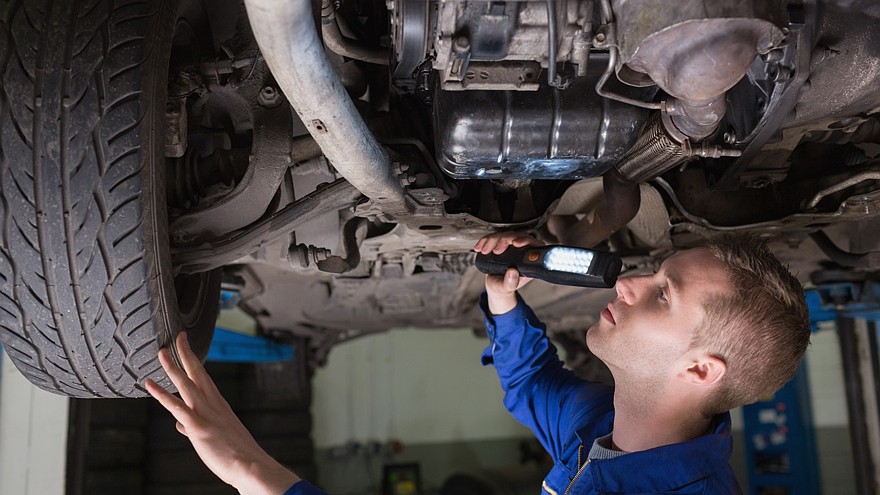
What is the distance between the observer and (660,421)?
51.3 inches

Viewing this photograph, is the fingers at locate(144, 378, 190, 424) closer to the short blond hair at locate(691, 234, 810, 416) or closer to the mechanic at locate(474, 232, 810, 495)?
the mechanic at locate(474, 232, 810, 495)

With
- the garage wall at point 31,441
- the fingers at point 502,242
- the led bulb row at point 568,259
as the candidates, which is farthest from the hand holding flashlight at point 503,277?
the garage wall at point 31,441

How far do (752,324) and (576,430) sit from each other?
1.52ft

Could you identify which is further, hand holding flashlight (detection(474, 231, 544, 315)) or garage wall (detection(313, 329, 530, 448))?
garage wall (detection(313, 329, 530, 448))

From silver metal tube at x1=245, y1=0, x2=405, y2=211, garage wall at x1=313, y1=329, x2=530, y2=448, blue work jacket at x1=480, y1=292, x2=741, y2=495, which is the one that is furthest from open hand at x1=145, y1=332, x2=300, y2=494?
garage wall at x1=313, y1=329, x2=530, y2=448

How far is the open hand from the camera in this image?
101 centimetres

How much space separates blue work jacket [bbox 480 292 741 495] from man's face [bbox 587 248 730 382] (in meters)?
0.16

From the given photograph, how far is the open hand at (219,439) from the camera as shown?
101 cm

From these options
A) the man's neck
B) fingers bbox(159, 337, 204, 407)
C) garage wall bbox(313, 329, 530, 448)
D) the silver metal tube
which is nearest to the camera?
the silver metal tube

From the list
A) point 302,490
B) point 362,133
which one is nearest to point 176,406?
point 302,490

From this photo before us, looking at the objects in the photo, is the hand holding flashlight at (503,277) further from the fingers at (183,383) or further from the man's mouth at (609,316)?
the fingers at (183,383)

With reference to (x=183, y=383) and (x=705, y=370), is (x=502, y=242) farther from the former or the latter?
(x=183, y=383)

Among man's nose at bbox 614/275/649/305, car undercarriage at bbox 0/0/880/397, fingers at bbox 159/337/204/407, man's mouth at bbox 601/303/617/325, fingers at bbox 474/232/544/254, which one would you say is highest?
car undercarriage at bbox 0/0/880/397

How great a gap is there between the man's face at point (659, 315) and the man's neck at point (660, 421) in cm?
5
